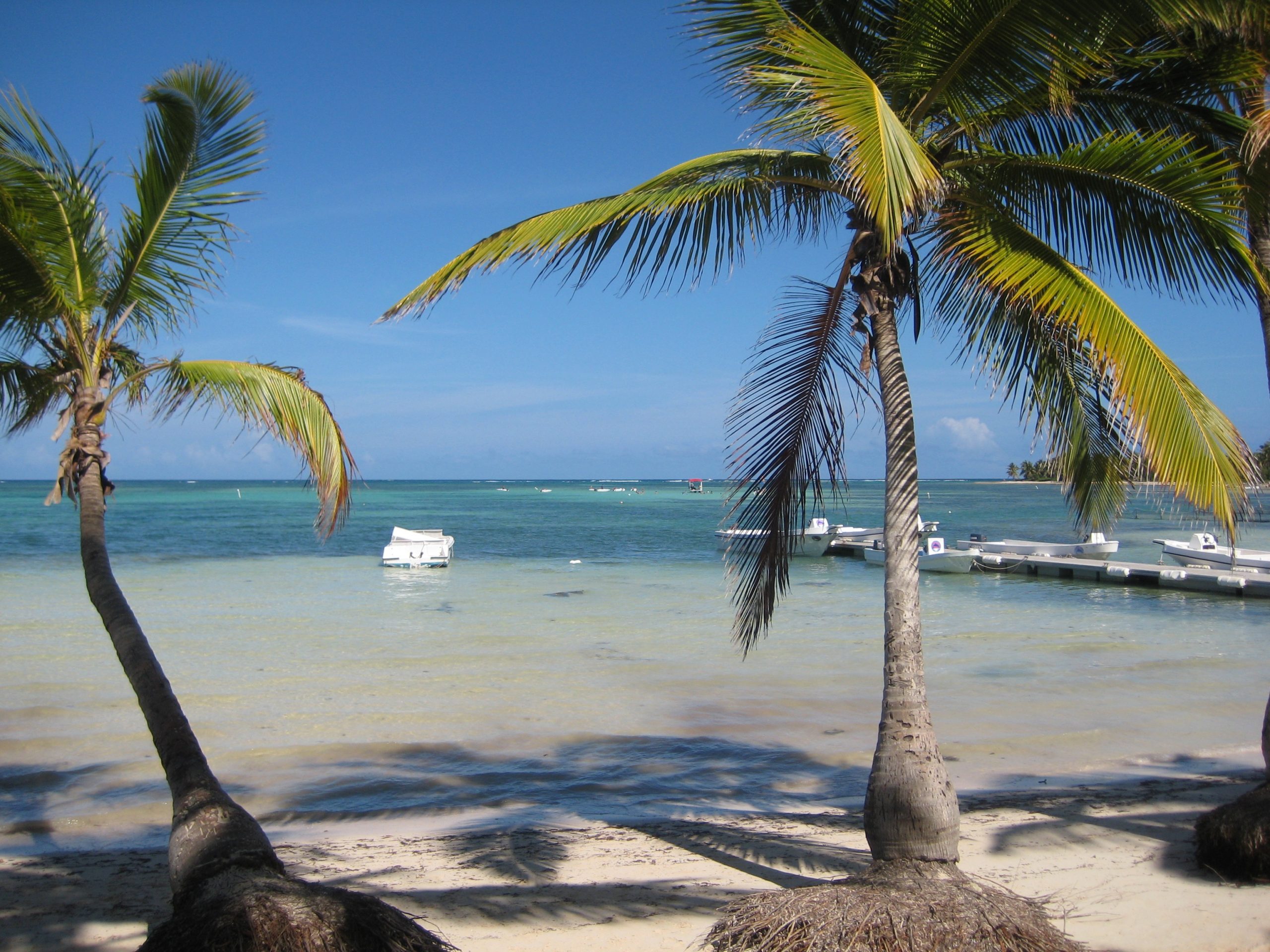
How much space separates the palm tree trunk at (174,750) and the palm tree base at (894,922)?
2089 mm

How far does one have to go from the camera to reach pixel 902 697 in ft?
14.5

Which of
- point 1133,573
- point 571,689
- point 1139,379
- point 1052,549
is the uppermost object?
point 1139,379

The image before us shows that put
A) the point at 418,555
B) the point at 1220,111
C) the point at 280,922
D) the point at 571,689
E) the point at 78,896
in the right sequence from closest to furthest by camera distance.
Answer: the point at 280,922 → the point at 1220,111 → the point at 78,896 → the point at 571,689 → the point at 418,555

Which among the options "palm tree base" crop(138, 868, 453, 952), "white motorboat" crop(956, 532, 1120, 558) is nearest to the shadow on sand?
"palm tree base" crop(138, 868, 453, 952)

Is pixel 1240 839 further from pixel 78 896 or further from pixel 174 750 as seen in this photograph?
pixel 78 896

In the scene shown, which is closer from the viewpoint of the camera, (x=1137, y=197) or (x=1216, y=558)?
(x=1137, y=197)

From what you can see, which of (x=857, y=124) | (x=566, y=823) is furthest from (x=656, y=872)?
(x=857, y=124)

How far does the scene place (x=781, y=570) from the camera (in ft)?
15.9

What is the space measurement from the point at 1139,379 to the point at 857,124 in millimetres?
1465

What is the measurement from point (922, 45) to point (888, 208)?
1108 mm

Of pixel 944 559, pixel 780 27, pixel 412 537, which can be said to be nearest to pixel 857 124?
pixel 780 27

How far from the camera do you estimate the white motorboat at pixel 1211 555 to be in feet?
79.3

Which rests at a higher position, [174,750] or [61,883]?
[174,750]

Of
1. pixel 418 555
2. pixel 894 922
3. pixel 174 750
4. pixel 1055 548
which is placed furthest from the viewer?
pixel 418 555
